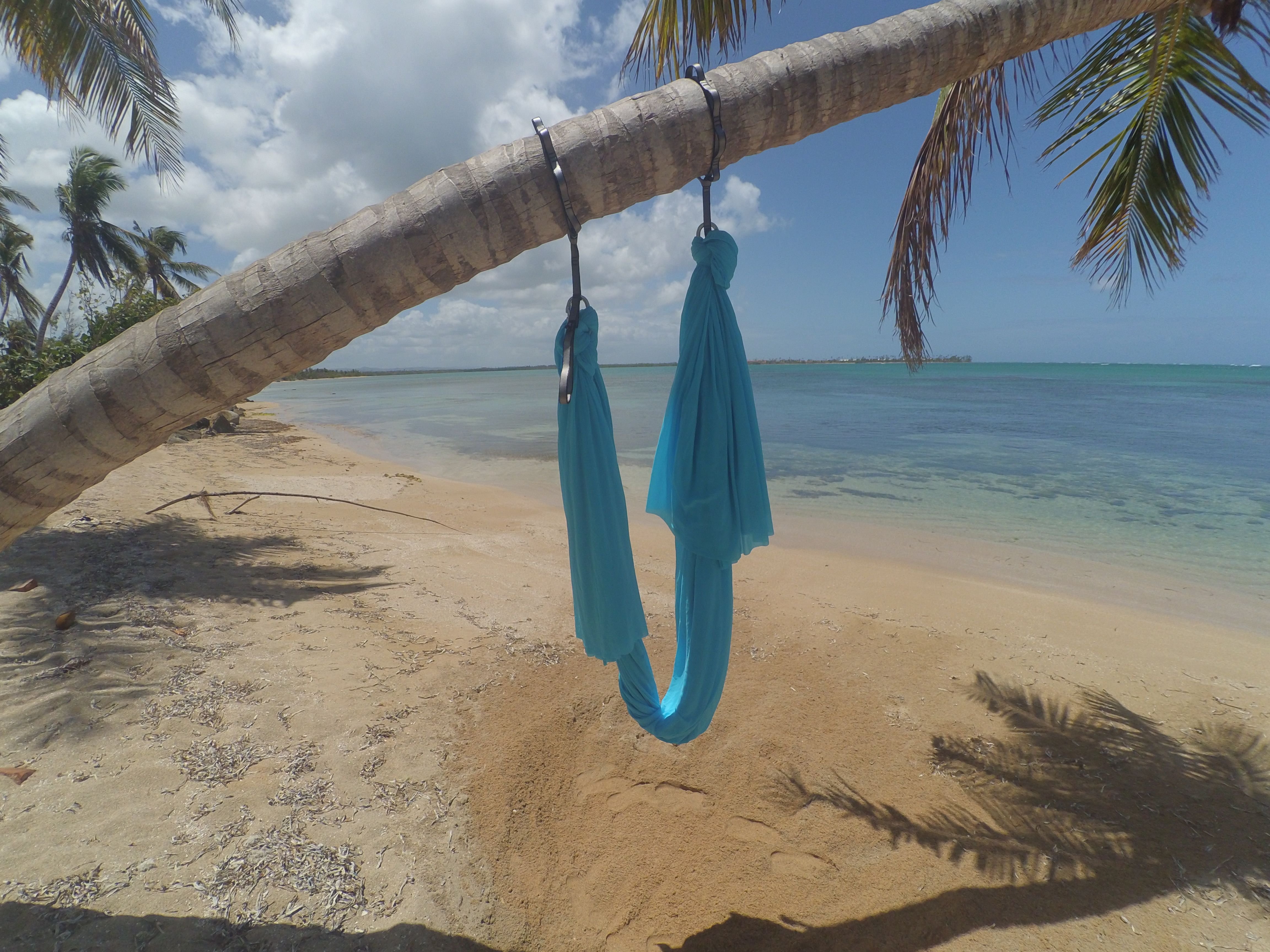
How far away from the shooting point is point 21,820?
1825 millimetres

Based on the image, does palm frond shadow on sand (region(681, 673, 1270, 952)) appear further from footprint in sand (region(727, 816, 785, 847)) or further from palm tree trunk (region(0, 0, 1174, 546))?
palm tree trunk (region(0, 0, 1174, 546))

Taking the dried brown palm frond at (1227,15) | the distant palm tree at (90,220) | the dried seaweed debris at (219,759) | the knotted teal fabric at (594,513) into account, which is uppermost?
the distant palm tree at (90,220)

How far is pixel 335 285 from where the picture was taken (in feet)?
4.10

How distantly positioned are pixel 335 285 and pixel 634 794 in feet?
7.33

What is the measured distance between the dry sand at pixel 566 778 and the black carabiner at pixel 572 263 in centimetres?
173

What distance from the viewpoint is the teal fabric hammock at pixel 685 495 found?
1.54 m

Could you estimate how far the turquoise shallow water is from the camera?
680 cm

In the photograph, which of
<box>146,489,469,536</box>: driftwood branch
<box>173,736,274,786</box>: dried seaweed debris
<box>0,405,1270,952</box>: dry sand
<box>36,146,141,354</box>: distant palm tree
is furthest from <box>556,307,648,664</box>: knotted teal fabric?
<box>36,146,141,354</box>: distant palm tree

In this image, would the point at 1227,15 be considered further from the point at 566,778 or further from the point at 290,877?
the point at 290,877

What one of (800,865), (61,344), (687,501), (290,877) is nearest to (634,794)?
(800,865)

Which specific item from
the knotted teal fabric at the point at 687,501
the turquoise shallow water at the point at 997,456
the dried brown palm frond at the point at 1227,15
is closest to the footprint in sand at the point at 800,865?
the knotted teal fabric at the point at 687,501

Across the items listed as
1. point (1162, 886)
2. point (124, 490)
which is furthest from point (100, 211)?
point (1162, 886)

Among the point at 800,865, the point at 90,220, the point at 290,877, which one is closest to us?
the point at 290,877

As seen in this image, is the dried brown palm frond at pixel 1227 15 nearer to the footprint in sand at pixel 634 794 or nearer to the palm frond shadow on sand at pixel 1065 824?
the palm frond shadow on sand at pixel 1065 824
